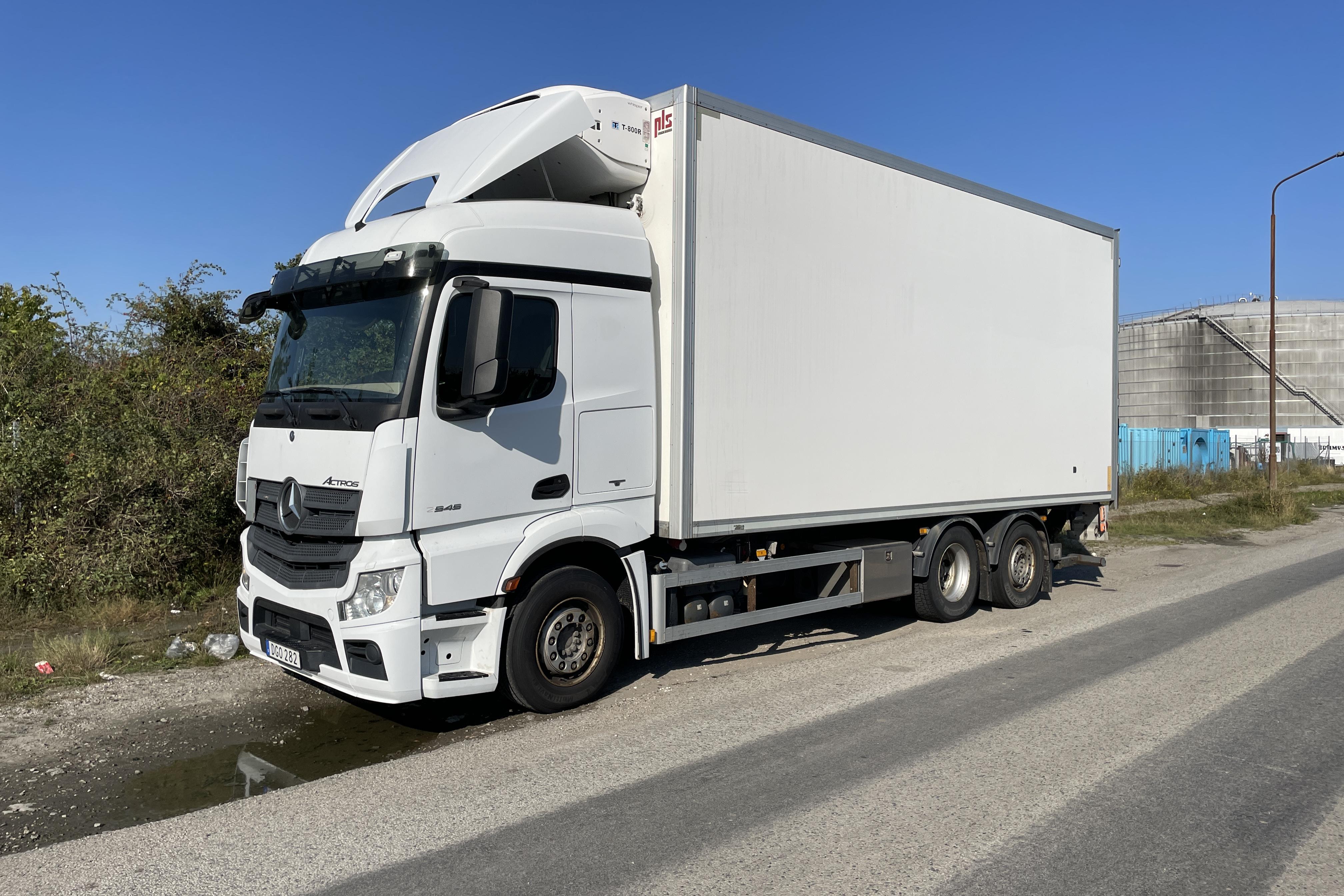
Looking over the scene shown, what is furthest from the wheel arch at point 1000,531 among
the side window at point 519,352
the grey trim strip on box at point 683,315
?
the side window at point 519,352

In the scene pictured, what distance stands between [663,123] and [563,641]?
3.58 metres

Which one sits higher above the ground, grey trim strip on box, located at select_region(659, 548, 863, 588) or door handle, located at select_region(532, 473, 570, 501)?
door handle, located at select_region(532, 473, 570, 501)

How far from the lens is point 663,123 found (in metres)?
6.41

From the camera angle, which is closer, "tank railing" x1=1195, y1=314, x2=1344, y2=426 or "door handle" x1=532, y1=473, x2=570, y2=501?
"door handle" x1=532, y1=473, x2=570, y2=501

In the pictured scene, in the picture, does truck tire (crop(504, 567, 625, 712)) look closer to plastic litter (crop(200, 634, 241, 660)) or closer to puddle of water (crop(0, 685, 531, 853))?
puddle of water (crop(0, 685, 531, 853))

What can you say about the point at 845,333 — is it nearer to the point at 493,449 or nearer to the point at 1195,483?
the point at 493,449

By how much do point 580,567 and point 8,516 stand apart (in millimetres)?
5792

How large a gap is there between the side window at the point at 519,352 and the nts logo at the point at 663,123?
156cm

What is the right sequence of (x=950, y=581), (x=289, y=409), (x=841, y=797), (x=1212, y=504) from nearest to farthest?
(x=841, y=797) < (x=289, y=409) < (x=950, y=581) < (x=1212, y=504)

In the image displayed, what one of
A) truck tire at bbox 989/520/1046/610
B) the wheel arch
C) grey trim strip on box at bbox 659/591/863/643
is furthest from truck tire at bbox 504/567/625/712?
truck tire at bbox 989/520/1046/610

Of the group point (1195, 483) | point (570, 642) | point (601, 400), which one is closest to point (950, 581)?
point (570, 642)

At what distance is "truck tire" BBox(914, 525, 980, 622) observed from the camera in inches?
341

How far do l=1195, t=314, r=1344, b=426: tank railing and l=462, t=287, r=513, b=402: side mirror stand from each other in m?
56.0

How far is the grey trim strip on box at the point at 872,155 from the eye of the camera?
6.54 meters
